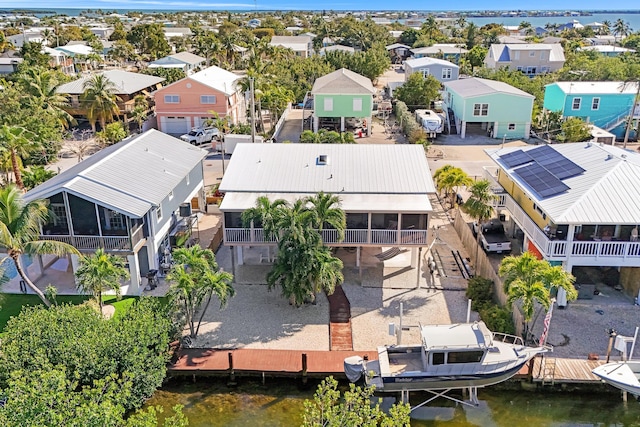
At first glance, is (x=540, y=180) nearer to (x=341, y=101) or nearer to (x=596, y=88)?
(x=341, y=101)

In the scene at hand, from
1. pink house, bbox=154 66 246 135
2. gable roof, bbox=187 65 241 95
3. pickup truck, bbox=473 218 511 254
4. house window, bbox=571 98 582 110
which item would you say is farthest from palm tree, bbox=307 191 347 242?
house window, bbox=571 98 582 110

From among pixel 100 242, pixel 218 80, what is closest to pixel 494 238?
pixel 100 242

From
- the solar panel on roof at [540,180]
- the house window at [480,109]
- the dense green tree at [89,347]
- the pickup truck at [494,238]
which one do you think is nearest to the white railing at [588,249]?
the solar panel on roof at [540,180]

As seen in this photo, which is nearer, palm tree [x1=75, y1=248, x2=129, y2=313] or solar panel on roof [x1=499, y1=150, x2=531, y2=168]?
palm tree [x1=75, y1=248, x2=129, y2=313]

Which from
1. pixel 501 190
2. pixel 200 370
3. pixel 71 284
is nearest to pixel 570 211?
pixel 501 190

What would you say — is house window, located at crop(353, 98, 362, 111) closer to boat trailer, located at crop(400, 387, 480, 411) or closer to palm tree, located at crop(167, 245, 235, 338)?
palm tree, located at crop(167, 245, 235, 338)

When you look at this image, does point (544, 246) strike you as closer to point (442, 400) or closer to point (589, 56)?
point (442, 400)

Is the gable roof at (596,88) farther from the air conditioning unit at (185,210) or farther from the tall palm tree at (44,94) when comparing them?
the tall palm tree at (44,94)
